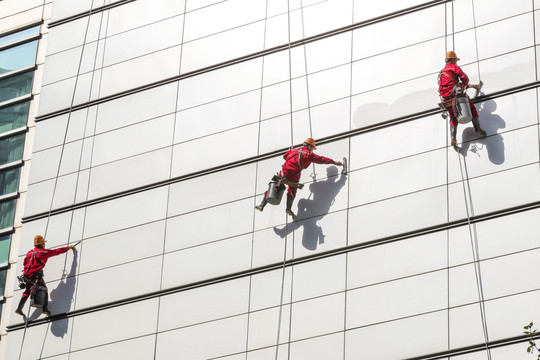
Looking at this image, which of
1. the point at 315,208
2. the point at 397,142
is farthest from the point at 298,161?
the point at 397,142

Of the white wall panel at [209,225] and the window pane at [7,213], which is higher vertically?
the window pane at [7,213]

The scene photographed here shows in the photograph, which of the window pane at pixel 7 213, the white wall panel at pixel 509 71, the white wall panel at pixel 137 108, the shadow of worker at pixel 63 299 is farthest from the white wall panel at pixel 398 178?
the window pane at pixel 7 213

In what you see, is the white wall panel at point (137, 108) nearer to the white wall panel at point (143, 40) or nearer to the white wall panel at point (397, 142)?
the white wall panel at point (143, 40)

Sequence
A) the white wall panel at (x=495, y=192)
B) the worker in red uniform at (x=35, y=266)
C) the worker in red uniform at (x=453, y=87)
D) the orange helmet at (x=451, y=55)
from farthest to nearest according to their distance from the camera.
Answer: the worker in red uniform at (x=35, y=266), the orange helmet at (x=451, y=55), the worker in red uniform at (x=453, y=87), the white wall panel at (x=495, y=192)

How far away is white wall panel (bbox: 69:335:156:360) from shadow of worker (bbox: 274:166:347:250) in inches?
114

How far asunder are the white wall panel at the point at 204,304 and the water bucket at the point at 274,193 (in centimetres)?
136

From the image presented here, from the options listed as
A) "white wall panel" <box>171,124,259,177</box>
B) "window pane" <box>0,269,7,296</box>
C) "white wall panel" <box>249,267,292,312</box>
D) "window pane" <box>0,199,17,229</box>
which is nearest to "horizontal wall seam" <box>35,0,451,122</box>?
"white wall panel" <box>171,124,259,177</box>

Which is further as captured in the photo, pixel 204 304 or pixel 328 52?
pixel 328 52

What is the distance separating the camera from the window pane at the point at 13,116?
2428cm

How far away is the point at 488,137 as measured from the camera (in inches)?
755

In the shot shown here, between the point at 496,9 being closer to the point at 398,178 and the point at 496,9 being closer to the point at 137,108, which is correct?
the point at 398,178

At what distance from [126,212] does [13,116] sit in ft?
13.7

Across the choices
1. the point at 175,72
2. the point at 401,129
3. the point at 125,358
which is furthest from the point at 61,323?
the point at 401,129

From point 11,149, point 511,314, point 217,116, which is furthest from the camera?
point 11,149
